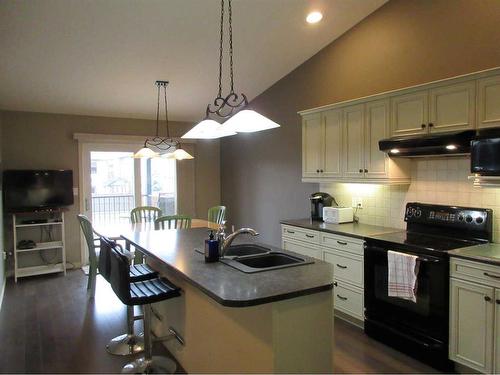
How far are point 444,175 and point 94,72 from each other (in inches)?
154

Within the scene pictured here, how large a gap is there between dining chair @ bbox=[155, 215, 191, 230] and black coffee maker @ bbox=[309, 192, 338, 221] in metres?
1.51

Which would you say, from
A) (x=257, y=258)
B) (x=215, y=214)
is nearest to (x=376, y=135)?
(x=257, y=258)

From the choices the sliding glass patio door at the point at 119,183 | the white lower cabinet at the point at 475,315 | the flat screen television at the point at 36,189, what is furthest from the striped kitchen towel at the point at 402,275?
the flat screen television at the point at 36,189

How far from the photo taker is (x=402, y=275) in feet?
9.30

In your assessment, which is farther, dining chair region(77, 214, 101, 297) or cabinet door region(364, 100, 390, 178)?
dining chair region(77, 214, 101, 297)

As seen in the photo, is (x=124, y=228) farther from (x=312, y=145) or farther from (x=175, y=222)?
(x=312, y=145)

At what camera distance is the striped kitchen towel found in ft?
9.06

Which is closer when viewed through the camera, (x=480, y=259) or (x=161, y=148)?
(x=480, y=259)

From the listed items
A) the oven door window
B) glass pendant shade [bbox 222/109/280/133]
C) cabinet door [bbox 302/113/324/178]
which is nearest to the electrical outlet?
cabinet door [bbox 302/113/324/178]

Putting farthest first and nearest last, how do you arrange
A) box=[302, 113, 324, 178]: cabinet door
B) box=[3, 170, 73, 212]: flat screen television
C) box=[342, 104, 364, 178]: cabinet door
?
box=[3, 170, 73, 212]: flat screen television, box=[302, 113, 324, 178]: cabinet door, box=[342, 104, 364, 178]: cabinet door

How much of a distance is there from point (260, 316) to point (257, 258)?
1.90 feet

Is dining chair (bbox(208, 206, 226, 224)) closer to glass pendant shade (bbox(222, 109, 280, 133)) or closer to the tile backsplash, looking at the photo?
the tile backsplash

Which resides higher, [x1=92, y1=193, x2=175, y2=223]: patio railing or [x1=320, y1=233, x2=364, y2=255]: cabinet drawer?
[x1=92, y1=193, x2=175, y2=223]: patio railing

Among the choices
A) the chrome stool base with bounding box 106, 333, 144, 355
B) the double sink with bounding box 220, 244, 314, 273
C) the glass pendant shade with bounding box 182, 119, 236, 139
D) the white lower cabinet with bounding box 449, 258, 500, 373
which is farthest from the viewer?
the chrome stool base with bounding box 106, 333, 144, 355
